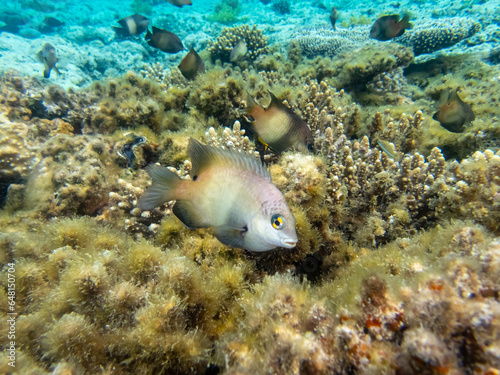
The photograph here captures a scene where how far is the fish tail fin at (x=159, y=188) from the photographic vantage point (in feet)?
6.39

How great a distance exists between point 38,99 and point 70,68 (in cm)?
868

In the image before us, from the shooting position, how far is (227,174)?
1.85 metres

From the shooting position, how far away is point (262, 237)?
1.67m

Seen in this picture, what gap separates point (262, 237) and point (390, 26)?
800 centimetres

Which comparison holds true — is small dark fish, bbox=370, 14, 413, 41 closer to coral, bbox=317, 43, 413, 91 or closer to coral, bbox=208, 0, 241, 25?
coral, bbox=317, 43, 413, 91

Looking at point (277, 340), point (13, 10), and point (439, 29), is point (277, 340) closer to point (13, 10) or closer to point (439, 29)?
point (439, 29)

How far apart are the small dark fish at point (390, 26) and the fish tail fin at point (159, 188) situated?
311 inches

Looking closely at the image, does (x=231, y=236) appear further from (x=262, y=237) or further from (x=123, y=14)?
(x=123, y=14)

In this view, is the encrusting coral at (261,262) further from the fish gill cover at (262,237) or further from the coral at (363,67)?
the coral at (363,67)

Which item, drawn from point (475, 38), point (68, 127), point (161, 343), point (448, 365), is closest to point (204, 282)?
point (161, 343)

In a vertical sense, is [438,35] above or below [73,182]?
above

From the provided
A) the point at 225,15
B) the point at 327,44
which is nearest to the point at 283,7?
the point at 225,15

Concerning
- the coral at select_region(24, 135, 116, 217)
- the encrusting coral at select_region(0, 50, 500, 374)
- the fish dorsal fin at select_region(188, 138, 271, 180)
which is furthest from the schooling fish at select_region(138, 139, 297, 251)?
the coral at select_region(24, 135, 116, 217)

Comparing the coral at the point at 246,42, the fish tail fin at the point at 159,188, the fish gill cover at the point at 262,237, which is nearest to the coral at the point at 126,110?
the fish gill cover at the point at 262,237
